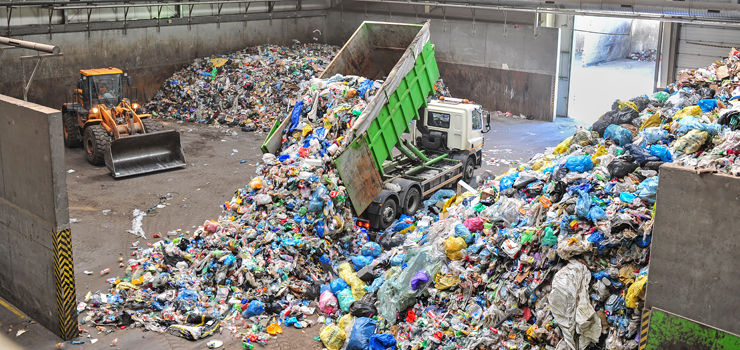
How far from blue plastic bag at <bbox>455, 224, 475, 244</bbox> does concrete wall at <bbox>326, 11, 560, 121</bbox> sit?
11.9m

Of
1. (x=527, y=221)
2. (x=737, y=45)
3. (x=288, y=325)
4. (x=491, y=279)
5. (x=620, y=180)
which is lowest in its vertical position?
(x=288, y=325)

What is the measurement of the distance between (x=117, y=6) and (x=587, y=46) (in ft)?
52.5

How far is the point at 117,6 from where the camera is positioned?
59.5ft

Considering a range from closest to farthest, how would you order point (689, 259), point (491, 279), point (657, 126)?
point (689, 259) < point (491, 279) < point (657, 126)

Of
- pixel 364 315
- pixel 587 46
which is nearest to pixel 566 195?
pixel 364 315

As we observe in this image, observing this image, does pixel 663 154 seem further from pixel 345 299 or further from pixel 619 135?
pixel 345 299

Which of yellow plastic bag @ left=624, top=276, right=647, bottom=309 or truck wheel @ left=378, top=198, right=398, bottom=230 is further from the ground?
yellow plastic bag @ left=624, top=276, right=647, bottom=309

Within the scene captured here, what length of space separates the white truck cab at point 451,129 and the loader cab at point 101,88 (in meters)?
7.26

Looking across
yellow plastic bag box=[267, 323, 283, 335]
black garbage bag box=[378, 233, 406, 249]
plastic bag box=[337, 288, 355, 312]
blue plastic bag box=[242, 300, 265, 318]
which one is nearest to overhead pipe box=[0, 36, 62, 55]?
blue plastic bag box=[242, 300, 265, 318]

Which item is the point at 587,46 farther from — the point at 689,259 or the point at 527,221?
the point at 689,259

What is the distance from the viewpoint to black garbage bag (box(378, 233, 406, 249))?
33.0ft

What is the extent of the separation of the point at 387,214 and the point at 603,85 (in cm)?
1379

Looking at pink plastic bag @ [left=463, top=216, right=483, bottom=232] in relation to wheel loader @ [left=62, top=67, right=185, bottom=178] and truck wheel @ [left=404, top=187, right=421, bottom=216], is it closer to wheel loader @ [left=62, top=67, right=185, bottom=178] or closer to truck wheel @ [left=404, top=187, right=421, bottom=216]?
truck wheel @ [left=404, top=187, right=421, bottom=216]

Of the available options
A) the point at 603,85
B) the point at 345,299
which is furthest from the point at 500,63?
the point at 345,299
